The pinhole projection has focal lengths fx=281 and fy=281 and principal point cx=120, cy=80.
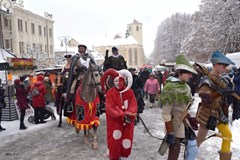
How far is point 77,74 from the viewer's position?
7.70 m

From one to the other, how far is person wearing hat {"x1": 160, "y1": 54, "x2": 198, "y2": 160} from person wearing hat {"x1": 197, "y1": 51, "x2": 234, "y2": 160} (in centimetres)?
38

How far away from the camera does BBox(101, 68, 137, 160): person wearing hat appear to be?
482cm

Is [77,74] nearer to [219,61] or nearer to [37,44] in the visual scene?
[219,61]

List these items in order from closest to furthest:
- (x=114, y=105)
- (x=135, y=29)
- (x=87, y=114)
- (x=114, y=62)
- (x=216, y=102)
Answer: (x=216, y=102), (x=114, y=105), (x=87, y=114), (x=114, y=62), (x=135, y=29)

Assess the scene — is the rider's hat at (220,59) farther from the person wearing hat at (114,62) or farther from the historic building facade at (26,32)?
the historic building facade at (26,32)

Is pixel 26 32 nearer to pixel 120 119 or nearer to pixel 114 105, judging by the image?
pixel 114 105

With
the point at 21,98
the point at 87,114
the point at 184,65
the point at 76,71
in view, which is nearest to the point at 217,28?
the point at 21,98

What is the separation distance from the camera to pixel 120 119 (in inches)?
191

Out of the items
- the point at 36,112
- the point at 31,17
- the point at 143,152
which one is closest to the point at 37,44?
the point at 31,17

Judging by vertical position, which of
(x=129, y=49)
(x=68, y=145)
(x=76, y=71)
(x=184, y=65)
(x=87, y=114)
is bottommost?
(x=68, y=145)

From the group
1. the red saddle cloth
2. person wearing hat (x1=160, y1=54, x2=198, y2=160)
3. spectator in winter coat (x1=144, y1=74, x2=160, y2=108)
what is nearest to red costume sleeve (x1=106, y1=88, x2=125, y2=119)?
person wearing hat (x1=160, y1=54, x2=198, y2=160)

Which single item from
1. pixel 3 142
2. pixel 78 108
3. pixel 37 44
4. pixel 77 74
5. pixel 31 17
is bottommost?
pixel 3 142

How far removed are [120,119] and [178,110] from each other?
104cm

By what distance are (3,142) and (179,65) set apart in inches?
233
